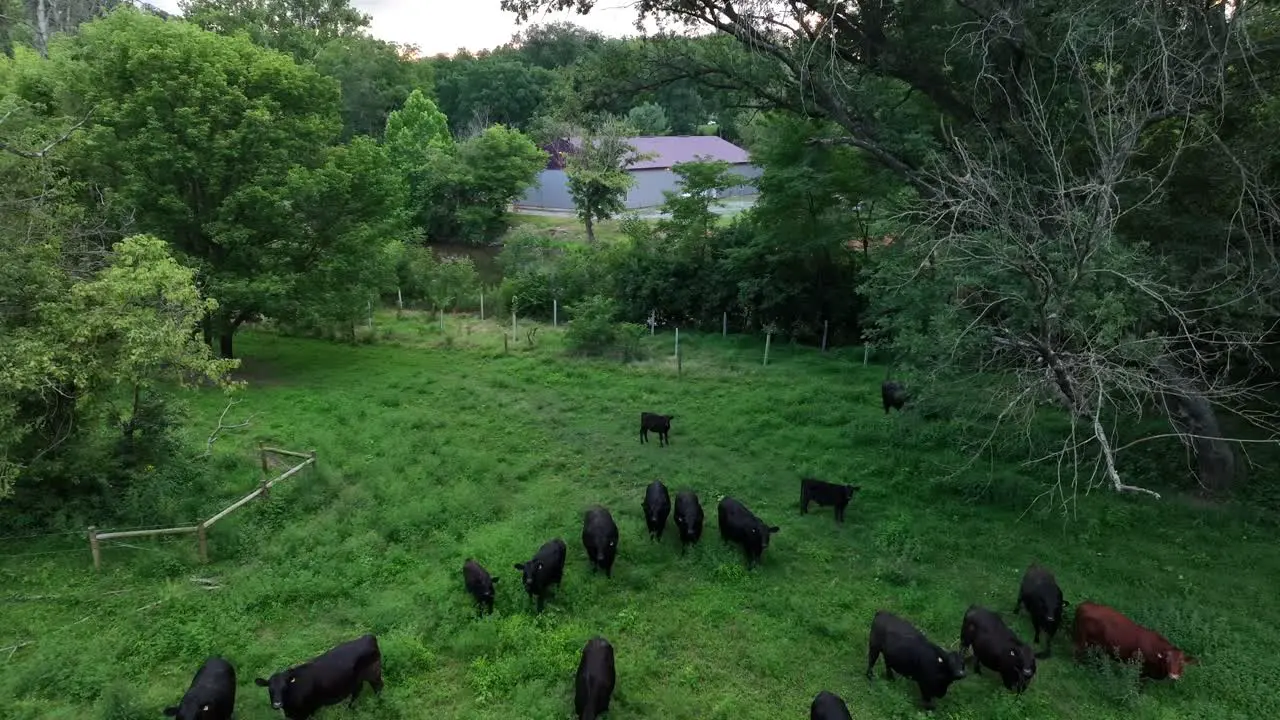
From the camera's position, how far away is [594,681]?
7461 millimetres

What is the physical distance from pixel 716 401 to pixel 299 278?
11.6m

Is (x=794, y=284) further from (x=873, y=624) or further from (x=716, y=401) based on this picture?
(x=873, y=624)

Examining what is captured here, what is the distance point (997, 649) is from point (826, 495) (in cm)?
422

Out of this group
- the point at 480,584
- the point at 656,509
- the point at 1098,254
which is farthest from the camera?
the point at 656,509

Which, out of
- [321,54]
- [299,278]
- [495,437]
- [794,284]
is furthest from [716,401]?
[321,54]

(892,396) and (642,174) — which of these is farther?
(642,174)

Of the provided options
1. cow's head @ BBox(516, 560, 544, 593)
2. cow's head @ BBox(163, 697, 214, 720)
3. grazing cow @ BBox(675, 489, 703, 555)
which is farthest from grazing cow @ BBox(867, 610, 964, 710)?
cow's head @ BBox(163, 697, 214, 720)

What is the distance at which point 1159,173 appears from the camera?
13.7 meters

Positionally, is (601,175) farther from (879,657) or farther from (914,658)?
(914,658)

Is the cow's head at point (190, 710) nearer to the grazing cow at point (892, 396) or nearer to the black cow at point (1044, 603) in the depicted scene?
the black cow at point (1044, 603)

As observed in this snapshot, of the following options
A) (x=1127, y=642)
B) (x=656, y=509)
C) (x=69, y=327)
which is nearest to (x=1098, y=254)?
(x=1127, y=642)

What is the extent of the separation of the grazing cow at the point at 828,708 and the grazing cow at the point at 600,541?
3.67 m

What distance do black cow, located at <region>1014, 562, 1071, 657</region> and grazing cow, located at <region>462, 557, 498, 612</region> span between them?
6.65 m

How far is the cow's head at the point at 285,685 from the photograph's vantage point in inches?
289
